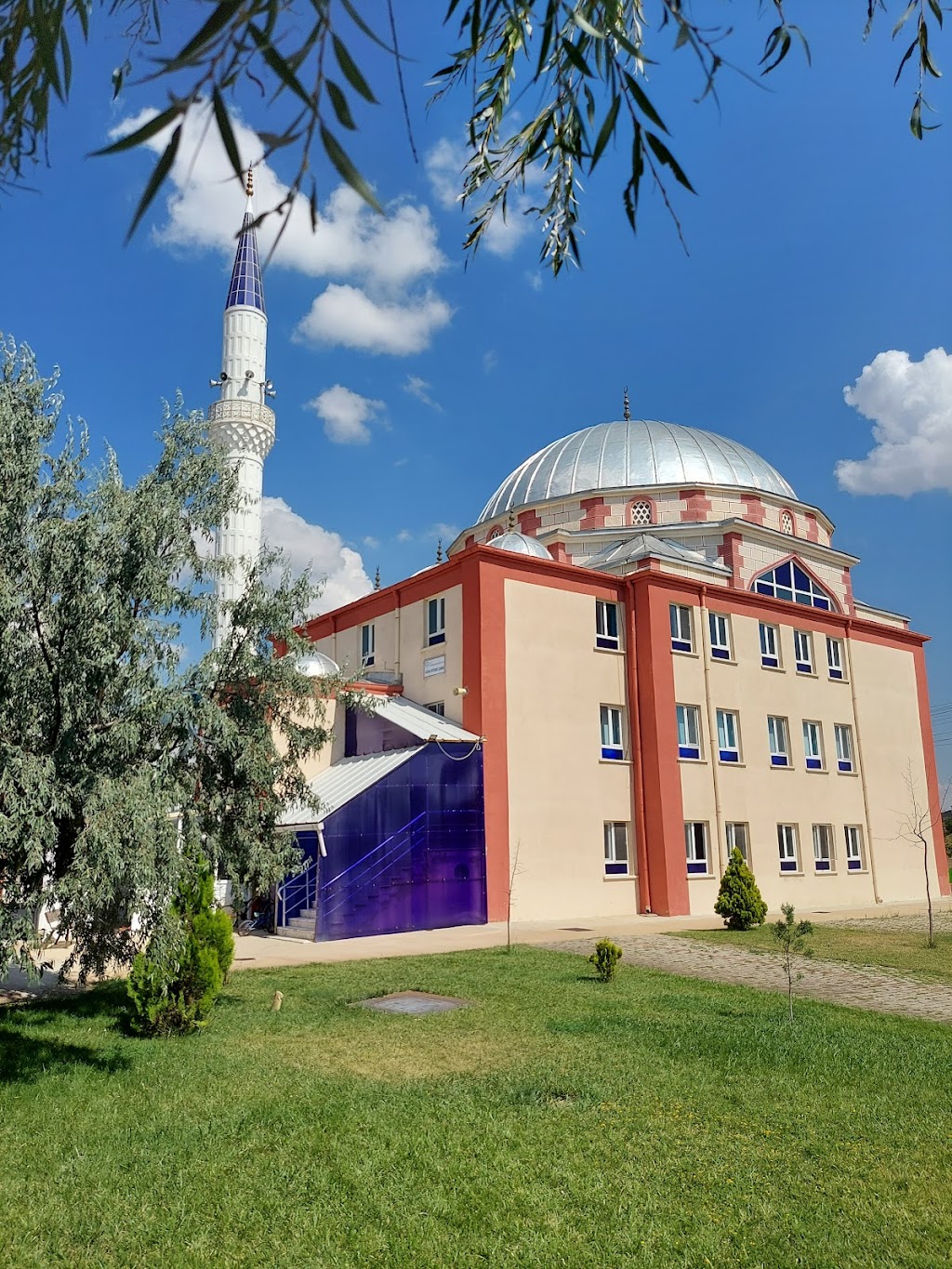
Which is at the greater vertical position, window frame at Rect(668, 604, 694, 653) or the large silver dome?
the large silver dome

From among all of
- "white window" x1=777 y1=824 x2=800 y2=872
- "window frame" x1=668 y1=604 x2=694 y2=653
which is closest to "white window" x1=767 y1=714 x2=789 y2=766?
"white window" x1=777 y1=824 x2=800 y2=872

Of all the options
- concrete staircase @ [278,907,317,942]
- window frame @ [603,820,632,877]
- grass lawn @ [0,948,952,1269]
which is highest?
window frame @ [603,820,632,877]

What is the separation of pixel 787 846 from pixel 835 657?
6.93 m

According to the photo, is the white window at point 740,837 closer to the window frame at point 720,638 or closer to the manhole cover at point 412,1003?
the window frame at point 720,638

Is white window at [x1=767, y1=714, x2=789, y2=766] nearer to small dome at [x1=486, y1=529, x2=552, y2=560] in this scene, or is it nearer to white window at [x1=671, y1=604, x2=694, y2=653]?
white window at [x1=671, y1=604, x2=694, y2=653]

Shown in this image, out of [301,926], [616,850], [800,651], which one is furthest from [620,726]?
[301,926]

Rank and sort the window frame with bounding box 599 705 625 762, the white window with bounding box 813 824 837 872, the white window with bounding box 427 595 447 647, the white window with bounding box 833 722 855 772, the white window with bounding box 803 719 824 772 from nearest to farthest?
1. the white window with bounding box 427 595 447 647
2. the window frame with bounding box 599 705 625 762
3. the white window with bounding box 813 824 837 872
4. the white window with bounding box 803 719 824 772
5. the white window with bounding box 833 722 855 772

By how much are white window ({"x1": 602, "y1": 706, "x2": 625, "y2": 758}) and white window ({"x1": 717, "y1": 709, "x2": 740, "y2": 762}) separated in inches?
128

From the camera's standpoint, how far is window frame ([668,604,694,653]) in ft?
79.9

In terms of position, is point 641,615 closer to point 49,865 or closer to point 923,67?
point 49,865

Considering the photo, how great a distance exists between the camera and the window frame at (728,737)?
24750 mm

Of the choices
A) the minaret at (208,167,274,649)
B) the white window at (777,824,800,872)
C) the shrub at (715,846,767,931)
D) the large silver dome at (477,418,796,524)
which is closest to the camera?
the shrub at (715,846,767,931)

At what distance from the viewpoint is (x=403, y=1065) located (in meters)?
7.67

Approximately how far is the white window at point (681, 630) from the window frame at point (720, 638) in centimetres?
66
